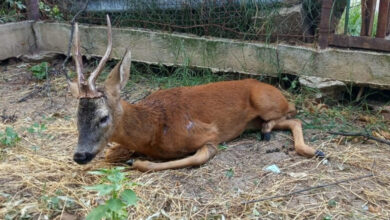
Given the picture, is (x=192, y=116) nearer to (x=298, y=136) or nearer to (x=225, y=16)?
A: (x=298, y=136)

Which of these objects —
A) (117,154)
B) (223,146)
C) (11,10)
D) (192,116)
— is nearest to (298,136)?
(223,146)

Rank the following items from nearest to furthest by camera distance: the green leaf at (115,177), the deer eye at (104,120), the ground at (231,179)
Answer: the green leaf at (115,177), the ground at (231,179), the deer eye at (104,120)

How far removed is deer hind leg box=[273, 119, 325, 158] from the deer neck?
1.45 m

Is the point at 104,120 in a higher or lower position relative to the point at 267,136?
higher

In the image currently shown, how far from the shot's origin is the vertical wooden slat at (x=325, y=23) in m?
5.64

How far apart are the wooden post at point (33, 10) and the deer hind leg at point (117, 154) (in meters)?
4.39

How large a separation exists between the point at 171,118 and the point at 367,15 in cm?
283

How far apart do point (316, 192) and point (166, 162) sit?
1.42m

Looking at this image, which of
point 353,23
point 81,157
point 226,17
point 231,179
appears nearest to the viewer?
point 81,157

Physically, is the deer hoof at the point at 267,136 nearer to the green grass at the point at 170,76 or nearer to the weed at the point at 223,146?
the weed at the point at 223,146

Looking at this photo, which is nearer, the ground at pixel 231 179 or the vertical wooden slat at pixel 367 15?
the ground at pixel 231 179

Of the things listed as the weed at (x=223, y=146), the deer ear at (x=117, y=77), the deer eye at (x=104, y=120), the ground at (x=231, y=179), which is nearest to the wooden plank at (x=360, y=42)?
the ground at (x=231, y=179)

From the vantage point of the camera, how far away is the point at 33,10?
8.20 metres

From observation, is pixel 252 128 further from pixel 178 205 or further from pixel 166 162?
pixel 178 205
